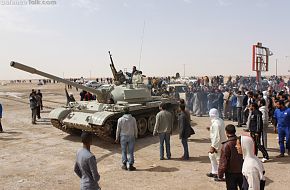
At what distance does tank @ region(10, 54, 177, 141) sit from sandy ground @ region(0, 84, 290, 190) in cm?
63

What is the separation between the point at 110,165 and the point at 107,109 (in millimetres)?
3027

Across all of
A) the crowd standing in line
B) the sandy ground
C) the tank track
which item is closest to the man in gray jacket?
the crowd standing in line

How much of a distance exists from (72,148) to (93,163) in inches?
268

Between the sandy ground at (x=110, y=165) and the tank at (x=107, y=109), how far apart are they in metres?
0.63

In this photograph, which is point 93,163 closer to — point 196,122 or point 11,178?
point 11,178

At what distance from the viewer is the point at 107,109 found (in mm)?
11578

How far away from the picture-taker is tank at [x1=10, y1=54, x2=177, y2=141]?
11.1 metres

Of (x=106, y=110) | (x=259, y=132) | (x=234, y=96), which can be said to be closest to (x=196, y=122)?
(x=234, y=96)

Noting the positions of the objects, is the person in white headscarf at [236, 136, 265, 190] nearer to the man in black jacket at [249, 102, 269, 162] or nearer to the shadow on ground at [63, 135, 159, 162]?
the man in black jacket at [249, 102, 269, 162]

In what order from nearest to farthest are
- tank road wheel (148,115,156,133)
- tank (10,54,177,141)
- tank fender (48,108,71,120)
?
→ tank (10,54,177,141) → tank fender (48,108,71,120) → tank road wheel (148,115,156,133)

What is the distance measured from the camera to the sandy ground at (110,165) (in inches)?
290

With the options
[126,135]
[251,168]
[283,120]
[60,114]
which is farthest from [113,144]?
[251,168]

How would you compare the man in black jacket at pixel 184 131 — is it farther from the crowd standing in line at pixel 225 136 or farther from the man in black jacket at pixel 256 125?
the man in black jacket at pixel 256 125

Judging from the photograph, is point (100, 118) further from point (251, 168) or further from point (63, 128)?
point (251, 168)
